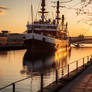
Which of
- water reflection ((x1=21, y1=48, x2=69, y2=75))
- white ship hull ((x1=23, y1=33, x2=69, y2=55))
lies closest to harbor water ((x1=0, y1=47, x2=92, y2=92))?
water reflection ((x1=21, y1=48, x2=69, y2=75))

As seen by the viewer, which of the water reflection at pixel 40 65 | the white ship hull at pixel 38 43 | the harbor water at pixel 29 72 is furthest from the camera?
the white ship hull at pixel 38 43

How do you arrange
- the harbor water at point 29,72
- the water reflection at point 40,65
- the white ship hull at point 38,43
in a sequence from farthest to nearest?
the white ship hull at point 38,43 → the water reflection at point 40,65 → the harbor water at point 29,72

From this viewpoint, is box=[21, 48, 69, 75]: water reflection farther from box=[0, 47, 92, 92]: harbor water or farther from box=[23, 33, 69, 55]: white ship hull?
box=[23, 33, 69, 55]: white ship hull

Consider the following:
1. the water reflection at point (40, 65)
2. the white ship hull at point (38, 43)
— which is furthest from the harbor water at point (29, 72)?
the white ship hull at point (38, 43)

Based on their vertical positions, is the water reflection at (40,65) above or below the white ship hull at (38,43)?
below

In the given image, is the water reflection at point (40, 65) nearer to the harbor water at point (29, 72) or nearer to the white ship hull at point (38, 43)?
the harbor water at point (29, 72)

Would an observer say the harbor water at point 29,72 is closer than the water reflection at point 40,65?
Yes

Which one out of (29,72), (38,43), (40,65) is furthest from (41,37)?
(29,72)

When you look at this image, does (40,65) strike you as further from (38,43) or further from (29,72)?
(38,43)

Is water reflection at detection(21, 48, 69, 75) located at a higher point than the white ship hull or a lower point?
lower

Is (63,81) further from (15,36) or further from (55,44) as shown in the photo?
(15,36)

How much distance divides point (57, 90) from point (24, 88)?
5.82m

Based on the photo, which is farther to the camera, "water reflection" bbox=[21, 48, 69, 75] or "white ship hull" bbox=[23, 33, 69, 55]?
"white ship hull" bbox=[23, 33, 69, 55]

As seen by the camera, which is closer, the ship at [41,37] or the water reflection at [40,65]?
the water reflection at [40,65]
